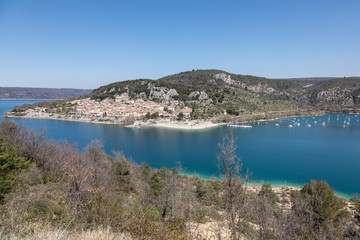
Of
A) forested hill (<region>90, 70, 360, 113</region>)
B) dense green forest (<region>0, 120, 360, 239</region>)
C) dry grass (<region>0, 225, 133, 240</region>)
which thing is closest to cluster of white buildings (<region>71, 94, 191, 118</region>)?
forested hill (<region>90, 70, 360, 113</region>)

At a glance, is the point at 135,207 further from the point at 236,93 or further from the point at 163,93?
the point at 236,93

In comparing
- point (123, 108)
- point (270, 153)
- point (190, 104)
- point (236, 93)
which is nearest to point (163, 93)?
point (190, 104)

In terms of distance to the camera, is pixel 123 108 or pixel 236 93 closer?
pixel 123 108

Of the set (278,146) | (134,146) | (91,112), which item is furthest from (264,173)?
(91,112)

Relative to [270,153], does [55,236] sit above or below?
above

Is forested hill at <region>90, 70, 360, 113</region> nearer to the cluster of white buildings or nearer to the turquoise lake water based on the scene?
the cluster of white buildings

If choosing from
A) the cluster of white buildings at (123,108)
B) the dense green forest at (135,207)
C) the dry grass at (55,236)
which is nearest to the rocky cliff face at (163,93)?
the cluster of white buildings at (123,108)
